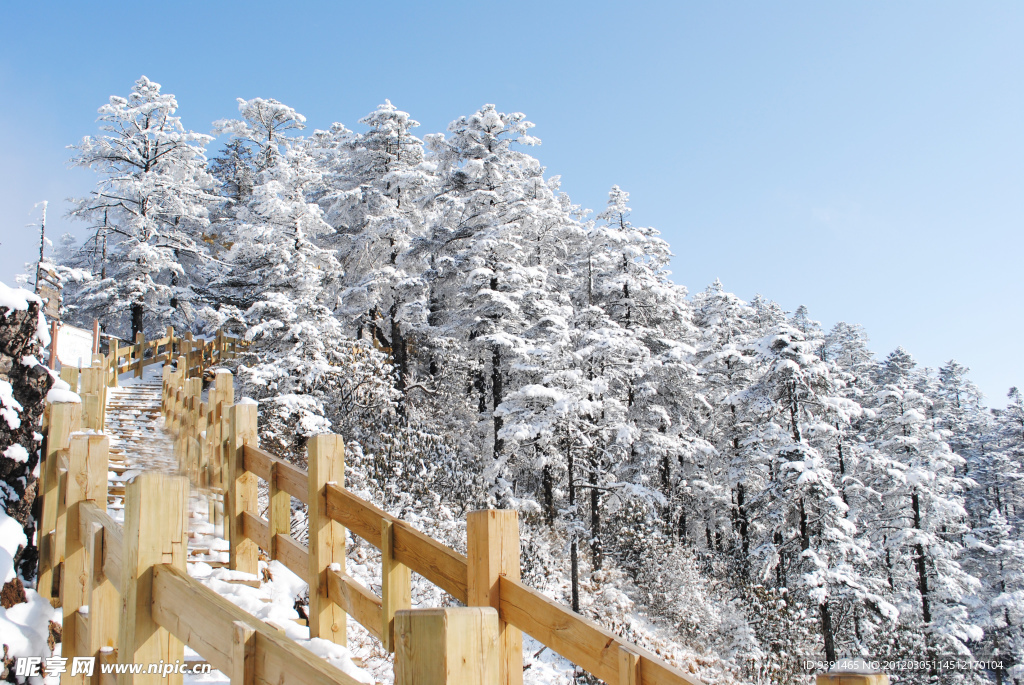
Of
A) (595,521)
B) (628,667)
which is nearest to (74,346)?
(595,521)

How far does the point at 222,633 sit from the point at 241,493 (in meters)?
3.11

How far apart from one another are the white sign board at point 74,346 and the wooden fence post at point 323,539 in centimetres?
1551

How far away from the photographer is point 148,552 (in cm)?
215

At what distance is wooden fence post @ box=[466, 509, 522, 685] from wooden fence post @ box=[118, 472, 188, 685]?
1.01m

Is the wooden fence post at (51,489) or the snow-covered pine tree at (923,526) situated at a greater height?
the wooden fence post at (51,489)

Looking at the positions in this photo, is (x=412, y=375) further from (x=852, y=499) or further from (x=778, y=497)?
(x=852, y=499)

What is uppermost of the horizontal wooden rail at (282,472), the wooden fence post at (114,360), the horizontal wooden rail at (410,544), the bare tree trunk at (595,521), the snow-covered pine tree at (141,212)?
the snow-covered pine tree at (141,212)

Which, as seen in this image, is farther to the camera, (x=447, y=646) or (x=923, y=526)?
(x=923, y=526)

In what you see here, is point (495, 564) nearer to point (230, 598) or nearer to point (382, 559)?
point (382, 559)

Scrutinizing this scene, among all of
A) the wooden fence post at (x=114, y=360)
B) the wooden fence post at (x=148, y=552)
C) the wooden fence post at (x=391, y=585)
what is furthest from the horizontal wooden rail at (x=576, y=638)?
the wooden fence post at (x=114, y=360)

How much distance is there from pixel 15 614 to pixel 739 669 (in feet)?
47.0

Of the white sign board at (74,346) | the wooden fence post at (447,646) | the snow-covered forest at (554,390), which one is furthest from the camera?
the white sign board at (74,346)

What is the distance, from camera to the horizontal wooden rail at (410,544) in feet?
8.56

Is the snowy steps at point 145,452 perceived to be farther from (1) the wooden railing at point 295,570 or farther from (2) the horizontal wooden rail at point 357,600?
(2) the horizontal wooden rail at point 357,600
